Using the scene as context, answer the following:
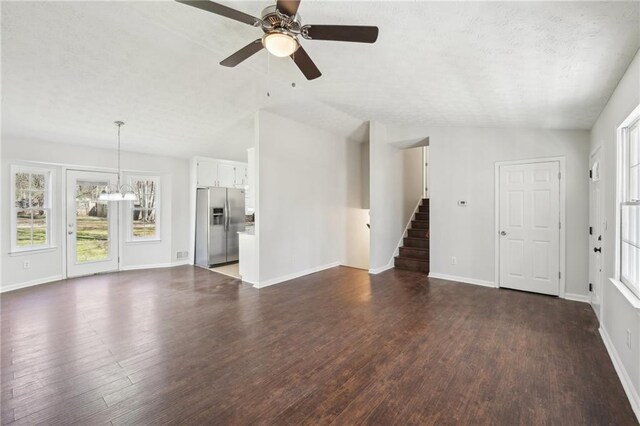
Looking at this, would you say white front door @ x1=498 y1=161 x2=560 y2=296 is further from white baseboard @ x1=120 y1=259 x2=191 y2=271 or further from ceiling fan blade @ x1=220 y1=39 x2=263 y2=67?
white baseboard @ x1=120 y1=259 x2=191 y2=271

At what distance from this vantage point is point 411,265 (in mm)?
5957

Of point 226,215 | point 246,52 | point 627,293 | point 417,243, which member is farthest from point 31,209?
point 627,293

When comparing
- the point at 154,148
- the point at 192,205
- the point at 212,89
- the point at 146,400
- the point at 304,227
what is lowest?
the point at 146,400

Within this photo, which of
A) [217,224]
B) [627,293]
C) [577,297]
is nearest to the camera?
[627,293]

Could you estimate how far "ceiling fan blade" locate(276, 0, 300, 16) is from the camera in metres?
1.71

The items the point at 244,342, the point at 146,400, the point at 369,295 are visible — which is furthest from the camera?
the point at 369,295

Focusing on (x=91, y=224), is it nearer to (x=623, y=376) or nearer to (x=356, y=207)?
(x=356, y=207)

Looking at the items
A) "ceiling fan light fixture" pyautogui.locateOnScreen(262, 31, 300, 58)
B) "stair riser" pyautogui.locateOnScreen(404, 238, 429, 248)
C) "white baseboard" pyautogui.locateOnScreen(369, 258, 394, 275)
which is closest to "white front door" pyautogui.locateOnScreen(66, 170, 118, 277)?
"white baseboard" pyautogui.locateOnScreen(369, 258, 394, 275)

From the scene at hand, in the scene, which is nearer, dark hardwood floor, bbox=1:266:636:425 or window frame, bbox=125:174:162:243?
→ dark hardwood floor, bbox=1:266:636:425

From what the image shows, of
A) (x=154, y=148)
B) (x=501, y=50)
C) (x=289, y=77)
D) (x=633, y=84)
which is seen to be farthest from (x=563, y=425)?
(x=154, y=148)

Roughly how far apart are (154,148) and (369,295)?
5.08m

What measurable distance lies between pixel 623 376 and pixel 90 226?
7790 millimetres

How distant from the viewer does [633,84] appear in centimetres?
212

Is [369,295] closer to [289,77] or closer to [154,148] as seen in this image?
[289,77]
